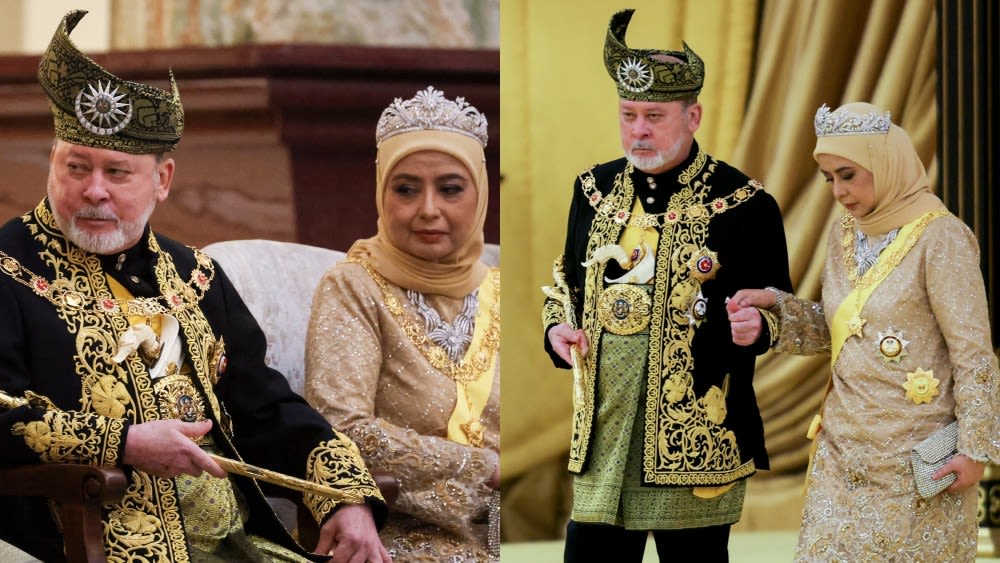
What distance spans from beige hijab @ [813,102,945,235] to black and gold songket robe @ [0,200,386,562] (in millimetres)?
1373

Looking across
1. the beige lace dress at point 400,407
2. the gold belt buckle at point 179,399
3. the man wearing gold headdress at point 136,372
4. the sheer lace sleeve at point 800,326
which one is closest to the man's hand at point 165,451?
the man wearing gold headdress at point 136,372

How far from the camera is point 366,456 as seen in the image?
4.25 meters

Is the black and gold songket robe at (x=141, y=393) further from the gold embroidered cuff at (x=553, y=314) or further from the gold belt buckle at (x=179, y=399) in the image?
the gold embroidered cuff at (x=553, y=314)

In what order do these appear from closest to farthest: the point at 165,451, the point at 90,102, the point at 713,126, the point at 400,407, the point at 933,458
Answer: the point at 165,451
the point at 90,102
the point at 933,458
the point at 400,407
the point at 713,126

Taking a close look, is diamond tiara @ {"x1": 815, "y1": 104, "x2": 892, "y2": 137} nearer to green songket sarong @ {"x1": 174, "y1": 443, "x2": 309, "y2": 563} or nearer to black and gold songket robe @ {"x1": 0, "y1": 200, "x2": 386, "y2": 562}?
black and gold songket robe @ {"x1": 0, "y1": 200, "x2": 386, "y2": 562}

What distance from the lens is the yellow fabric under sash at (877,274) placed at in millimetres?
3871

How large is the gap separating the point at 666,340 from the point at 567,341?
0.24 metres

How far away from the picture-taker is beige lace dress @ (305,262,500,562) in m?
4.27

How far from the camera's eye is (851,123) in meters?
3.92

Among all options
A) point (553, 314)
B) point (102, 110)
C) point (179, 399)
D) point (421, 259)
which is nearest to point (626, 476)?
point (553, 314)

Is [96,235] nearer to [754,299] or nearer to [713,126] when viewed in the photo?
[754,299]

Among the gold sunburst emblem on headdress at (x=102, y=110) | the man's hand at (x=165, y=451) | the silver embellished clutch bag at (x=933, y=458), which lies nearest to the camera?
the man's hand at (x=165, y=451)

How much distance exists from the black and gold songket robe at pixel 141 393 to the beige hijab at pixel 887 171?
4.50 ft

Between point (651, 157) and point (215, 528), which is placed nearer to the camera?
point (215, 528)
